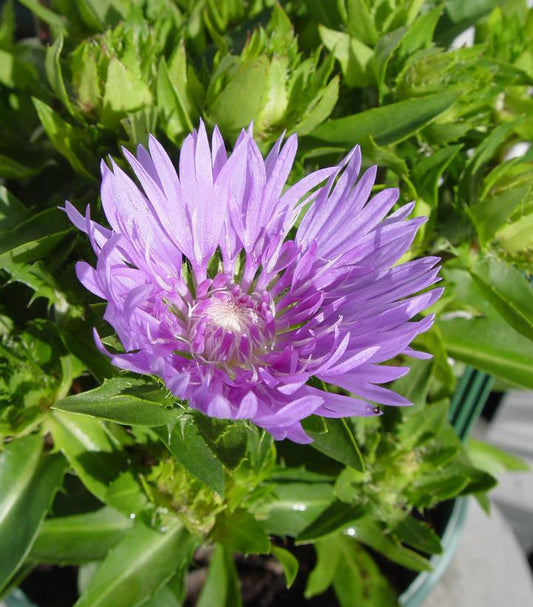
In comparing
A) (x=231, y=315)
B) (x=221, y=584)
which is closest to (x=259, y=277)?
(x=231, y=315)

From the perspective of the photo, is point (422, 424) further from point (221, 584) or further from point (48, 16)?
point (48, 16)

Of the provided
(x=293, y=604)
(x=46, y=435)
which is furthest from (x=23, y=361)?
(x=293, y=604)

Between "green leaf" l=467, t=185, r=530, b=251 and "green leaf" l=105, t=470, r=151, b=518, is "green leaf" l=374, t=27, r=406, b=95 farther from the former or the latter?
"green leaf" l=105, t=470, r=151, b=518

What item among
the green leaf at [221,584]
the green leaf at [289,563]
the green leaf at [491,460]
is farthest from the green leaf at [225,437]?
the green leaf at [491,460]

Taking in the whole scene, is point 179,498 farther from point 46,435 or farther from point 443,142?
point 443,142

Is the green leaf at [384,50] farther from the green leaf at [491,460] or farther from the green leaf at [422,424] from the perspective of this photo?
the green leaf at [491,460]

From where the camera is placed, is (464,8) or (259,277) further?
(464,8)
